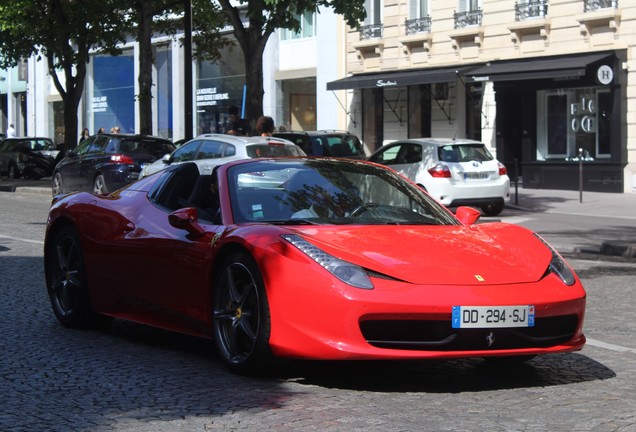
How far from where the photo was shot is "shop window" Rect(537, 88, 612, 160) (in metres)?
30.0

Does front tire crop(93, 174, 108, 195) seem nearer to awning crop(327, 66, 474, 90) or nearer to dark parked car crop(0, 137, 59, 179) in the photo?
awning crop(327, 66, 474, 90)

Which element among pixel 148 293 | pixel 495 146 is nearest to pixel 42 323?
pixel 148 293

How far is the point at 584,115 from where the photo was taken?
30.7m

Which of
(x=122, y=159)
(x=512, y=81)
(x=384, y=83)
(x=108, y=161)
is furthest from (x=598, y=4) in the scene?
(x=108, y=161)

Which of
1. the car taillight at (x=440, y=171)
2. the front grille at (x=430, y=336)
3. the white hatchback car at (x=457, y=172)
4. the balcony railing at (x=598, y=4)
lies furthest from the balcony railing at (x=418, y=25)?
the front grille at (x=430, y=336)

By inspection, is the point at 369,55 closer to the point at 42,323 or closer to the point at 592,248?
the point at 592,248

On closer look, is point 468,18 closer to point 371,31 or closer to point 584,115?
point 371,31

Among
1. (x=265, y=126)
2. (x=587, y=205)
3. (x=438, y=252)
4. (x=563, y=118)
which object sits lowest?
(x=587, y=205)

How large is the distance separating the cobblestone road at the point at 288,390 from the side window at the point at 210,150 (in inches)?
487

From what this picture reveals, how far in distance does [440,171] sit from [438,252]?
53.9ft

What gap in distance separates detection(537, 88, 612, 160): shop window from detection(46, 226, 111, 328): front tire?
22765mm

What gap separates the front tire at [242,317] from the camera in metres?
6.40

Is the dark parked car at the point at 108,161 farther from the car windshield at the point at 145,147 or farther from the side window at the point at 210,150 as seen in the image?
the side window at the point at 210,150

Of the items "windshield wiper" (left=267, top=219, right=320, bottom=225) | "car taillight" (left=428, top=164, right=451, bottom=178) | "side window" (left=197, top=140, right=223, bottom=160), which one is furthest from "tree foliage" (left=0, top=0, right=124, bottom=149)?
"windshield wiper" (left=267, top=219, right=320, bottom=225)
